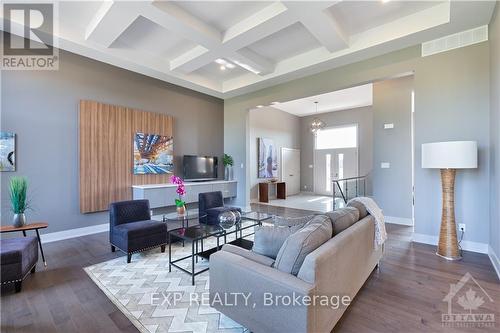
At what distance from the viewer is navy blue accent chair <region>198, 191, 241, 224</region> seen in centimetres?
392

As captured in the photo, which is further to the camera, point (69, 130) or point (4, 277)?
point (69, 130)

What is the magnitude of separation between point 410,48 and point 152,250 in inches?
205

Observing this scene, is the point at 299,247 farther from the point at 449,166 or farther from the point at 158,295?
the point at 449,166

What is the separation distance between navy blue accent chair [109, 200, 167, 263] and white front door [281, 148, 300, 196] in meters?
6.84

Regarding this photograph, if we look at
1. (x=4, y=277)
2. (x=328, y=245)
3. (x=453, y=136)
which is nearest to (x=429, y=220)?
(x=453, y=136)

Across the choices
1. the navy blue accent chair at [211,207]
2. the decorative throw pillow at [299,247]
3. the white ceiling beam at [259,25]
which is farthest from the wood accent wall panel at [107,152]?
the decorative throw pillow at [299,247]

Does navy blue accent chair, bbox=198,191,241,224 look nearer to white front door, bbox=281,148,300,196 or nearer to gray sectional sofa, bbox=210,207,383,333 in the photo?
gray sectional sofa, bbox=210,207,383,333

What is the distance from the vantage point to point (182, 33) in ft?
11.6

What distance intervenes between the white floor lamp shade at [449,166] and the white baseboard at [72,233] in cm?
563

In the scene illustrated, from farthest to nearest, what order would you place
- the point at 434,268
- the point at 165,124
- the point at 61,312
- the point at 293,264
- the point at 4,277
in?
1. the point at 165,124
2. the point at 434,268
3. the point at 4,277
4. the point at 61,312
5. the point at 293,264

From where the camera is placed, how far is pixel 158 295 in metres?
2.22

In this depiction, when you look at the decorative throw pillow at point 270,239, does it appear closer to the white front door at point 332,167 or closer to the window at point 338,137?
the white front door at point 332,167

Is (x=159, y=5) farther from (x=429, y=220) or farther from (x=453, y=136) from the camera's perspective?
(x=429, y=220)

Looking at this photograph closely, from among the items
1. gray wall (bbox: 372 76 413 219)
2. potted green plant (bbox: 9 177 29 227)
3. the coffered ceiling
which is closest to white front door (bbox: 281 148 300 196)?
gray wall (bbox: 372 76 413 219)
